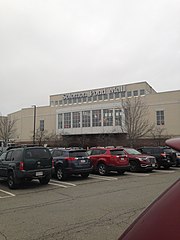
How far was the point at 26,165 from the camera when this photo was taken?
10906mm

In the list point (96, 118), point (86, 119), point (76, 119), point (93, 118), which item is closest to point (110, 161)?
point (96, 118)

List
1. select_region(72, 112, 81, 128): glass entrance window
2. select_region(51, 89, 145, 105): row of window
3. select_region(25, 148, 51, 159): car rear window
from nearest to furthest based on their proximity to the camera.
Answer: select_region(25, 148, 51, 159): car rear window < select_region(51, 89, 145, 105): row of window < select_region(72, 112, 81, 128): glass entrance window

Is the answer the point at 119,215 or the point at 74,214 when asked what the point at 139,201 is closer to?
the point at 119,215

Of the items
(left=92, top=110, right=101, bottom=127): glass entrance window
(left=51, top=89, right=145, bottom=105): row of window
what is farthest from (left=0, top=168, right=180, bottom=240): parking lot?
(left=51, top=89, right=145, bottom=105): row of window

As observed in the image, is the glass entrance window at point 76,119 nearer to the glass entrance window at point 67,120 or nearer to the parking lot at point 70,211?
the glass entrance window at point 67,120

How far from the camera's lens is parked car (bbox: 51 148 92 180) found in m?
13.1

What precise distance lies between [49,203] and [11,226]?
2.26 m

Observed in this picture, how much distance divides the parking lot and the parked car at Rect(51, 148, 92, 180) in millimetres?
2540

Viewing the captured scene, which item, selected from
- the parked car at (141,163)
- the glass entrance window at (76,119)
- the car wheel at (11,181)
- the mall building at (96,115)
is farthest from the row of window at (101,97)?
the car wheel at (11,181)

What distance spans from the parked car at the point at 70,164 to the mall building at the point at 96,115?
130 feet

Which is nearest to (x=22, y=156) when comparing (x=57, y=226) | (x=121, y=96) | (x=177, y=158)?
(x=57, y=226)

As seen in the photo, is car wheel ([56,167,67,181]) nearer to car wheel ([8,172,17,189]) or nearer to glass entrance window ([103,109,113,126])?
car wheel ([8,172,17,189])

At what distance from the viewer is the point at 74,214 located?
6539mm

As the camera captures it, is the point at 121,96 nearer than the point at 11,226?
No
